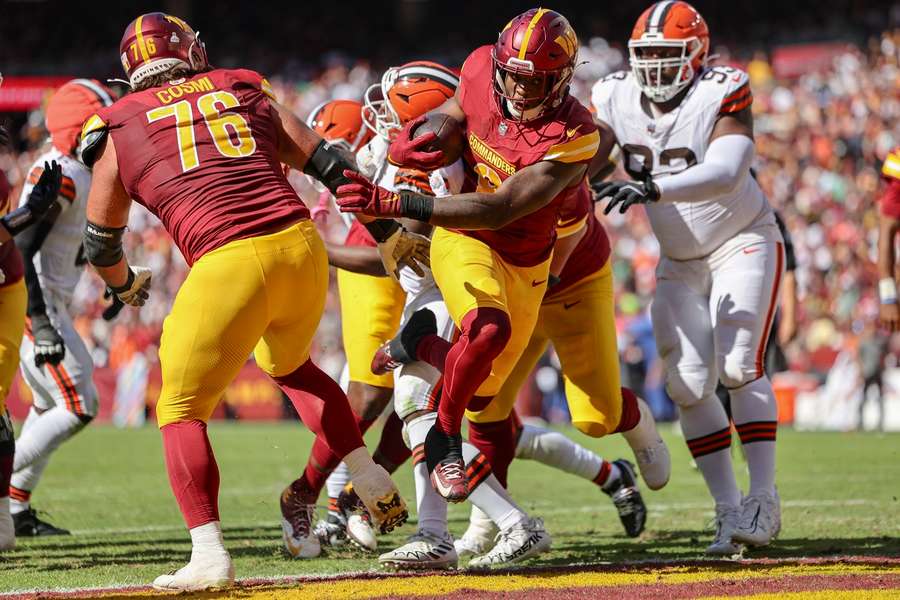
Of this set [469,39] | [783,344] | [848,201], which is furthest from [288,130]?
[469,39]

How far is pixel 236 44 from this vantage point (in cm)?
3095

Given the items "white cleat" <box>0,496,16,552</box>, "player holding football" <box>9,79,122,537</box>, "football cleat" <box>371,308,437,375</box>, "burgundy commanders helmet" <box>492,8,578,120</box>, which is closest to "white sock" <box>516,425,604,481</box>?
"football cleat" <box>371,308,437,375</box>

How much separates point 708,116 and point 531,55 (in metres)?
1.45

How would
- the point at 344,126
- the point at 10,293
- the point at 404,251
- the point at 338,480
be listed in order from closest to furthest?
the point at 404,251 < the point at 10,293 < the point at 338,480 < the point at 344,126

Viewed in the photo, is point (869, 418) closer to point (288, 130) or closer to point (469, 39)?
point (288, 130)

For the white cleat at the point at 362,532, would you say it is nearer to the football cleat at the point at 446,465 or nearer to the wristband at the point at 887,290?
the football cleat at the point at 446,465

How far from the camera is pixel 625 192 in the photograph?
16.7 ft

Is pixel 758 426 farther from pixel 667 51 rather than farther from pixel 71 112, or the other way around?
pixel 71 112

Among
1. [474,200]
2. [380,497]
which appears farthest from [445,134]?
[380,497]

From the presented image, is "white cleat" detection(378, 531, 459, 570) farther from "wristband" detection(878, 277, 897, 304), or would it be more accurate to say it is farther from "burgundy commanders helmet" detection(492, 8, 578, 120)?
"wristband" detection(878, 277, 897, 304)

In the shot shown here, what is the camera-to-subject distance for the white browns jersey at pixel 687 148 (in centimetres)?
597

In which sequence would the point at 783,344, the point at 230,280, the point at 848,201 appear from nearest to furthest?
1. the point at 230,280
2. the point at 783,344
3. the point at 848,201

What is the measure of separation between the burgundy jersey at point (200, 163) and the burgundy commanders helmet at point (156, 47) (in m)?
0.14

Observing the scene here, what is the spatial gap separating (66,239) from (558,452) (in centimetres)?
294
